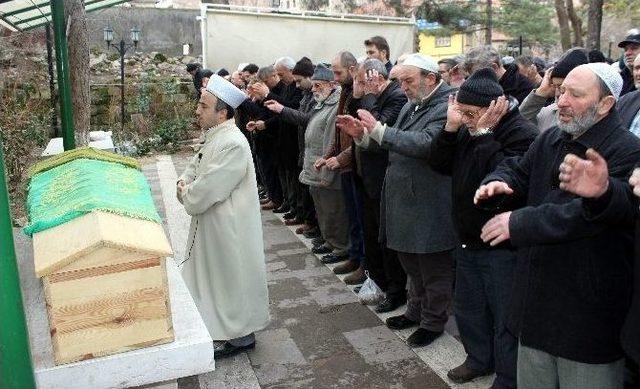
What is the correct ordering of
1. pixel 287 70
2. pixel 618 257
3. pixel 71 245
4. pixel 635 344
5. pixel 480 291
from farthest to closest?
pixel 287 70 → pixel 480 291 → pixel 618 257 → pixel 635 344 → pixel 71 245

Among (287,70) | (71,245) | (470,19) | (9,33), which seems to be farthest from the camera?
(470,19)

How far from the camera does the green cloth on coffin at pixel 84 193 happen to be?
7.00 ft

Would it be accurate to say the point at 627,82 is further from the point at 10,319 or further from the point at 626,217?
the point at 10,319

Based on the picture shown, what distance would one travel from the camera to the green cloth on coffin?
2.13 meters

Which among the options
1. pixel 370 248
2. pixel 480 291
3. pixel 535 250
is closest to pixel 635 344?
pixel 535 250

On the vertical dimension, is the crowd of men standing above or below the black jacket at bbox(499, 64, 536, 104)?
below

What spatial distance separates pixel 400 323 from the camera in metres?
4.30

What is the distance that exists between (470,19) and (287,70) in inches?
636

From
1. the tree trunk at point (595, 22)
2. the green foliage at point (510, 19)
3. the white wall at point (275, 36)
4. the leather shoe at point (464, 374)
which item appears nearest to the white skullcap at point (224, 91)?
the leather shoe at point (464, 374)

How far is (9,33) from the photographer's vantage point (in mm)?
16312

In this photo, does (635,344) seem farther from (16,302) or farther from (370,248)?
(370,248)

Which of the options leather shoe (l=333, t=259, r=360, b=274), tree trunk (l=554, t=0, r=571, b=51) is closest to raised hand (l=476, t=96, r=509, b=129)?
leather shoe (l=333, t=259, r=360, b=274)

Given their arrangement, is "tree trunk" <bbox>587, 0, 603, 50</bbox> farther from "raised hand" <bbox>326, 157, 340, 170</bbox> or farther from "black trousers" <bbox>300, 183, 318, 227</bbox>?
"raised hand" <bbox>326, 157, 340, 170</bbox>

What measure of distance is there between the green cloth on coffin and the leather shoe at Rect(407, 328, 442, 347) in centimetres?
211
